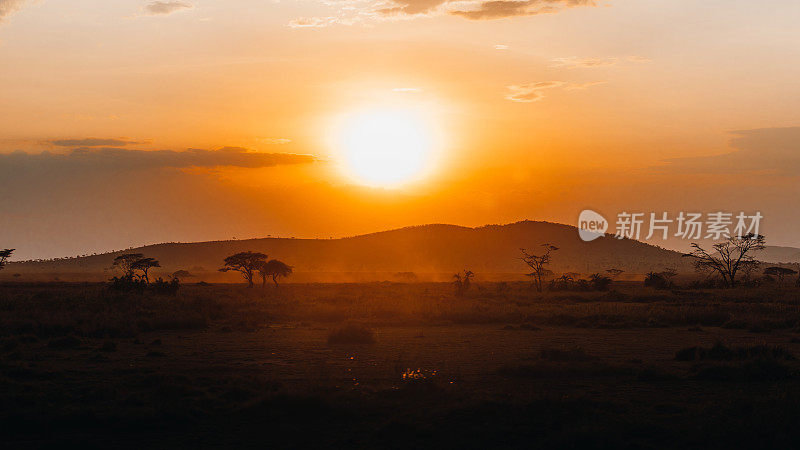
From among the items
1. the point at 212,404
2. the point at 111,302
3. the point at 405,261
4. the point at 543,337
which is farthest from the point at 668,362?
the point at 405,261

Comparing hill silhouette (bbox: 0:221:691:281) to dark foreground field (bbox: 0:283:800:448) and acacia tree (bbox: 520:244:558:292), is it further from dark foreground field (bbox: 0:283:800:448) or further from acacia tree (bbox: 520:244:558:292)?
dark foreground field (bbox: 0:283:800:448)

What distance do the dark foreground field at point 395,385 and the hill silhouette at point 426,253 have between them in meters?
119

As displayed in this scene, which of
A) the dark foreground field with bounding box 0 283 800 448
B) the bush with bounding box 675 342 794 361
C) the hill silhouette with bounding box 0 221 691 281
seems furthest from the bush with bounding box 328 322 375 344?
the hill silhouette with bounding box 0 221 691 281

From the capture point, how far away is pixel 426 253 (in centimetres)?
16488

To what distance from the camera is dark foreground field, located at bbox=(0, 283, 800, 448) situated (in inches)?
477

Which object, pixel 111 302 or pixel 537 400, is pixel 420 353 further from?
pixel 111 302

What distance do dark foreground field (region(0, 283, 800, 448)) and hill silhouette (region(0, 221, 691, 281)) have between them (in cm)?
11927

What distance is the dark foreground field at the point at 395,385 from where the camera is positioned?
12117 mm

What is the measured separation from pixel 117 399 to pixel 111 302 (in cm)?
2876

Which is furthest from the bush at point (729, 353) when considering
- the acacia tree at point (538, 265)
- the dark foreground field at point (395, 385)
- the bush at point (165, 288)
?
the bush at point (165, 288)

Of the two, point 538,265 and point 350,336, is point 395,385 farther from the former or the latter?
point 538,265

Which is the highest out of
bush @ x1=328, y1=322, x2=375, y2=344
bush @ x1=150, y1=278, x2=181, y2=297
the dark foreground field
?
bush @ x1=150, y1=278, x2=181, y2=297

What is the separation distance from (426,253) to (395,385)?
14879 cm

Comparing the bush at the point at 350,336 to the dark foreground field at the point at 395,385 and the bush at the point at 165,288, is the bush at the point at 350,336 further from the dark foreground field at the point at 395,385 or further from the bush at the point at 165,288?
the bush at the point at 165,288
